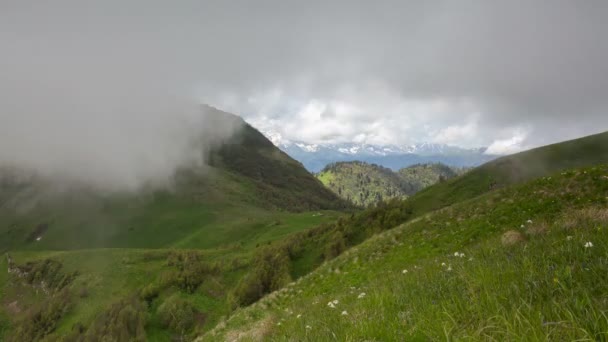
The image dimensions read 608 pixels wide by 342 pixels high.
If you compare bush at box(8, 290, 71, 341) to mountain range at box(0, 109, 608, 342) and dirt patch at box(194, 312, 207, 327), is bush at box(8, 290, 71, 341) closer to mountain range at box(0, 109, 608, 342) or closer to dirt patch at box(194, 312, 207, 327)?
mountain range at box(0, 109, 608, 342)

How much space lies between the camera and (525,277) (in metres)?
4.99

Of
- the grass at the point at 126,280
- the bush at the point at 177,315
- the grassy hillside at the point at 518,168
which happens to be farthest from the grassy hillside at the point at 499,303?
the grassy hillside at the point at 518,168

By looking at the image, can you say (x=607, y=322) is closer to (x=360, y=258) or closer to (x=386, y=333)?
(x=386, y=333)

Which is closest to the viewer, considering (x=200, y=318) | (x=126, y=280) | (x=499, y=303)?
(x=499, y=303)

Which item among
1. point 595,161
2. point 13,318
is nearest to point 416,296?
point 595,161

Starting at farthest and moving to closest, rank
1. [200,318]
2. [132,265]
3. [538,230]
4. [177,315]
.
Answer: [132,265] → [200,318] → [177,315] → [538,230]

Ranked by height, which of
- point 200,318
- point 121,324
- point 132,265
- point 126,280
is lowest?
point 200,318

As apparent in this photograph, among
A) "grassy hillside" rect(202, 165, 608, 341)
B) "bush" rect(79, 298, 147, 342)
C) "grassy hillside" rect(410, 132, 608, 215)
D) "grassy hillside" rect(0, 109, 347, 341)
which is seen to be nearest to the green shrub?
"grassy hillside" rect(0, 109, 347, 341)

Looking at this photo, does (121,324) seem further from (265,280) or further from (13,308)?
(13,308)

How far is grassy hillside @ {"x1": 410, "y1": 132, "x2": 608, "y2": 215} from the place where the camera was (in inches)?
2571

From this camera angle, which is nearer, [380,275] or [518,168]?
[380,275]

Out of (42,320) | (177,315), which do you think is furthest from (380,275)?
(42,320)

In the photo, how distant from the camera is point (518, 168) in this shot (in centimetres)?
7700

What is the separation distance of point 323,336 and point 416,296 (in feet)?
7.26
